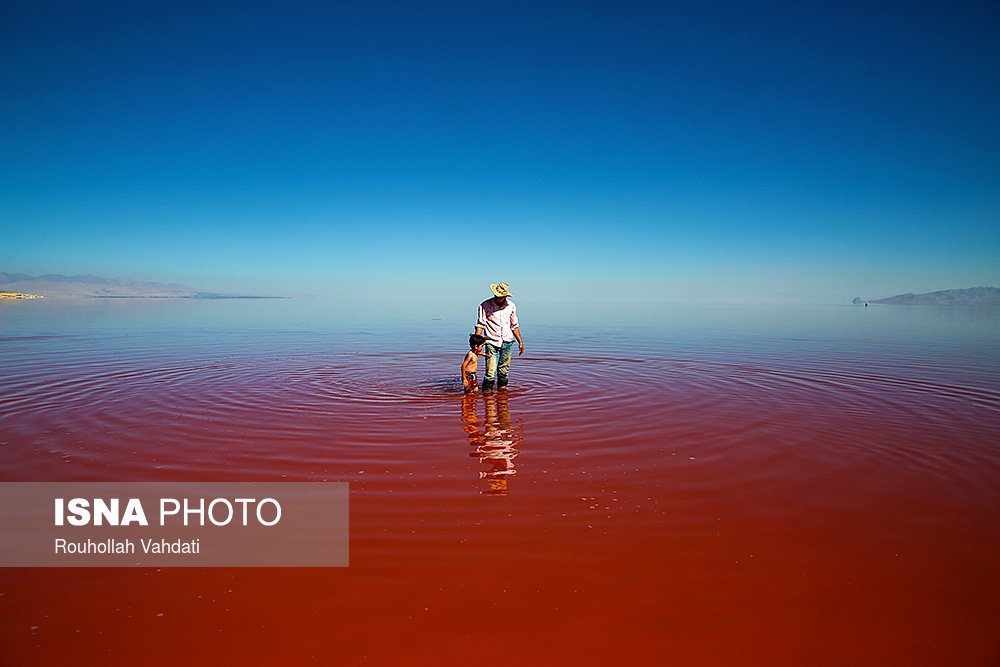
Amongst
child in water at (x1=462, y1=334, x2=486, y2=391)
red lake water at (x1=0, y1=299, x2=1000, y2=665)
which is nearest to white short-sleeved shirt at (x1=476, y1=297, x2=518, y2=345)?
child in water at (x1=462, y1=334, x2=486, y2=391)

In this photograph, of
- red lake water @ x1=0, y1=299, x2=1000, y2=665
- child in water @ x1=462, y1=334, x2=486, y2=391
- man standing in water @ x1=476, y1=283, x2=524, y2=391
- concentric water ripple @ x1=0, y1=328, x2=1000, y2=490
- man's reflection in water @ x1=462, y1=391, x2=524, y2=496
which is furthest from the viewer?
child in water @ x1=462, y1=334, x2=486, y2=391

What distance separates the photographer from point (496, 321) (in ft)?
35.3

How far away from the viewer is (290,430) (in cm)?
762

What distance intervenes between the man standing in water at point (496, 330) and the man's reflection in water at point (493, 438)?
79 centimetres

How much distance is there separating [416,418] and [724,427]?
4921 mm

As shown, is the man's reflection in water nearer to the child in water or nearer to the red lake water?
the red lake water

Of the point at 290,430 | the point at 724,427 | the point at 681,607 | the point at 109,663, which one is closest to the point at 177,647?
the point at 109,663

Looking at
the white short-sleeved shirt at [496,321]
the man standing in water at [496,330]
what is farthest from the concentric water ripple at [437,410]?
the white short-sleeved shirt at [496,321]

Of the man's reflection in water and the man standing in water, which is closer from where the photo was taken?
the man's reflection in water

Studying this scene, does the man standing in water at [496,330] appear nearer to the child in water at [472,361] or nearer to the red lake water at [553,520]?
the child in water at [472,361]

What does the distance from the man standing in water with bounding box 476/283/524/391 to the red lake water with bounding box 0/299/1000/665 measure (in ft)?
2.42

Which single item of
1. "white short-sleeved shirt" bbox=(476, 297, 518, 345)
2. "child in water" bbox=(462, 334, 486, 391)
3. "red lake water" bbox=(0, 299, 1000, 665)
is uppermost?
"white short-sleeved shirt" bbox=(476, 297, 518, 345)

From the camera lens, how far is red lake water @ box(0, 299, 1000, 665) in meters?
3.28

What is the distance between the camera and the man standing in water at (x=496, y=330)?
1075cm
